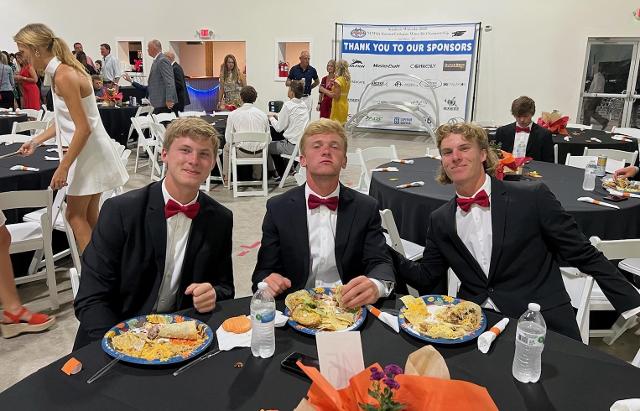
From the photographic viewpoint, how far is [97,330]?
1746 millimetres

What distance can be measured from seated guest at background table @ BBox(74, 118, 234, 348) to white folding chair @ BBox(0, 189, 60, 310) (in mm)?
1512

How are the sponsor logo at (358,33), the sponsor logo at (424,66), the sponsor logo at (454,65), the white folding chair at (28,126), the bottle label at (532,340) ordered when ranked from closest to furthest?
1. the bottle label at (532,340)
2. the white folding chair at (28,126)
3. the sponsor logo at (454,65)
4. the sponsor logo at (424,66)
5. the sponsor logo at (358,33)

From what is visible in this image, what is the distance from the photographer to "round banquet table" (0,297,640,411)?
4.14 feet

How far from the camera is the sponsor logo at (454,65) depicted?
10.3 meters

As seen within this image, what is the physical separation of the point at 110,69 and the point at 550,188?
37.0ft

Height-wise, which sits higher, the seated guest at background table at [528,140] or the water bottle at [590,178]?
the seated guest at background table at [528,140]

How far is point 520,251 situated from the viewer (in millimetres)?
2162

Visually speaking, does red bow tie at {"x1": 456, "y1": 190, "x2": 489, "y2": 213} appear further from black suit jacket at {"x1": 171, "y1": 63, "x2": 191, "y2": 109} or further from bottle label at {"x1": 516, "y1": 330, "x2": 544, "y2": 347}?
black suit jacket at {"x1": 171, "y1": 63, "x2": 191, "y2": 109}

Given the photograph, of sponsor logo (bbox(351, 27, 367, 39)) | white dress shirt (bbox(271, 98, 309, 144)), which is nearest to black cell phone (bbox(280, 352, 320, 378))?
white dress shirt (bbox(271, 98, 309, 144))

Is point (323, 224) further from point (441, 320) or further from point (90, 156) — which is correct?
point (90, 156)

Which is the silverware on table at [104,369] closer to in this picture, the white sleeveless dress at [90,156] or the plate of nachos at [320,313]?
the plate of nachos at [320,313]

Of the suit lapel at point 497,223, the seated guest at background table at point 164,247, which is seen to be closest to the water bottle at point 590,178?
the suit lapel at point 497,223

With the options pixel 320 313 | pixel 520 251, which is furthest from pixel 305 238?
pixel 520 251

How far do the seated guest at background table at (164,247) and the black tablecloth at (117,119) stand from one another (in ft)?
23.5
